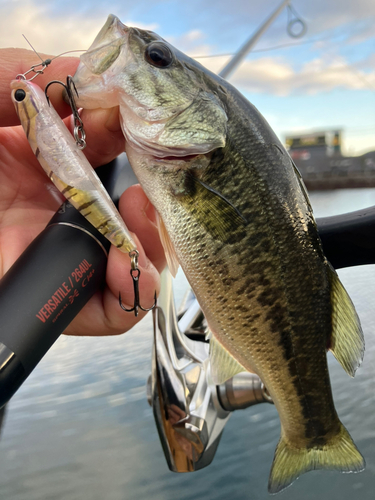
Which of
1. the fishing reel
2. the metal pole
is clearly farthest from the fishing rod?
the metal pole

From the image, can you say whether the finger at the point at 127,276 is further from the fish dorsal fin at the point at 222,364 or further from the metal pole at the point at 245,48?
the metal pole at the point at 245,48

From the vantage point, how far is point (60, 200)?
3.08 feet

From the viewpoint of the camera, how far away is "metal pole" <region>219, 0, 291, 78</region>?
6.52ft

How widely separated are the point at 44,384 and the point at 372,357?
107cm

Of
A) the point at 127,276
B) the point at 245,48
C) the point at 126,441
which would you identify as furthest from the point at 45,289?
the point at 245,48

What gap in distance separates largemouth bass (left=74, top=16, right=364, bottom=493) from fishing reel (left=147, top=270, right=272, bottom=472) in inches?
15.4

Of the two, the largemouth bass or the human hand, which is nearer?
the largemouth bass

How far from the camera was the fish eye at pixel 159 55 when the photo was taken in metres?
0.61

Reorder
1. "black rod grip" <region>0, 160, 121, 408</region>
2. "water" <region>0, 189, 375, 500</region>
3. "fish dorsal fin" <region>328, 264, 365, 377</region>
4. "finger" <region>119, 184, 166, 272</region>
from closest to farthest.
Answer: "black rod grip" <region>0, 160, 121, 408</region> → "fish dorsal fin" <region>328, 264, 365, 377</region> → "finger" <region>119, 184, 166, 272</region> → "water" <region>0, 189, 375, 500</region>

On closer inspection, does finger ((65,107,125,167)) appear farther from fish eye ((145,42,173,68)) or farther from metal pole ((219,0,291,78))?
metal pole ((219,0,291,78))

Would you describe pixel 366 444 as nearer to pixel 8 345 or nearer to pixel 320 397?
pixel 320 397

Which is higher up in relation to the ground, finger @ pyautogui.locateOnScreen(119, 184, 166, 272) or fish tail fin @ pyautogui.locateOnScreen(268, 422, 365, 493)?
finger @ pyautogui.locateOnScreen(119, 184, 166, 272)

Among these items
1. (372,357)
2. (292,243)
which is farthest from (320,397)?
(372,357)

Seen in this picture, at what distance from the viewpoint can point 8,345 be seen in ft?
1.70
